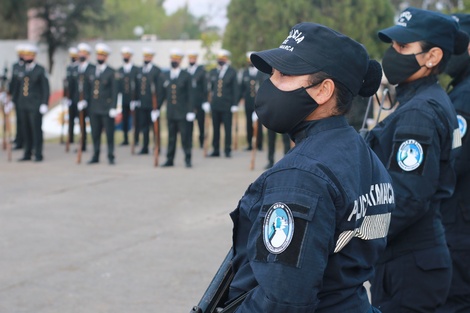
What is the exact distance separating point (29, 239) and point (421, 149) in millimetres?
5199

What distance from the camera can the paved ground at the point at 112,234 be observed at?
586cm

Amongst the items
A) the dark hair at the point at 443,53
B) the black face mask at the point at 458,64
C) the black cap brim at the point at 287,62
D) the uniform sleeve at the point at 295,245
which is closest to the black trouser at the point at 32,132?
the black face mask at the point at 458,64

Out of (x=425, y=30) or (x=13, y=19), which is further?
(x=13, y=19)

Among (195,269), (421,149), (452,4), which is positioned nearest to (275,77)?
(421,149)

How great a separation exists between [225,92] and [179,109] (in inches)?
60.7

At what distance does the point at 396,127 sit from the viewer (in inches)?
135

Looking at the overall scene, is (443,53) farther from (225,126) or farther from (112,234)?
(225,126)

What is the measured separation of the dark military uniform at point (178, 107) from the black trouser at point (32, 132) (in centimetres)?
230

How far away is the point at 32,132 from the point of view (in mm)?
13953

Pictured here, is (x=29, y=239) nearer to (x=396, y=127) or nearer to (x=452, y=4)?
(x=396, y=127)

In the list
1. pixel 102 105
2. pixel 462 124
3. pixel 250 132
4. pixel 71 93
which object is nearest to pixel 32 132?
pixel 102 105

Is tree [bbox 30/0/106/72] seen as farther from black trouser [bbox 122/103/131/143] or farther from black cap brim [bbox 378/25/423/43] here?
black cap brim [bbox 378/25/423/43]

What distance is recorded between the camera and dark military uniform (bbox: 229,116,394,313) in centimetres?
210

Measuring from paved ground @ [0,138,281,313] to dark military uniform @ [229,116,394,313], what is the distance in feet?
11.0
